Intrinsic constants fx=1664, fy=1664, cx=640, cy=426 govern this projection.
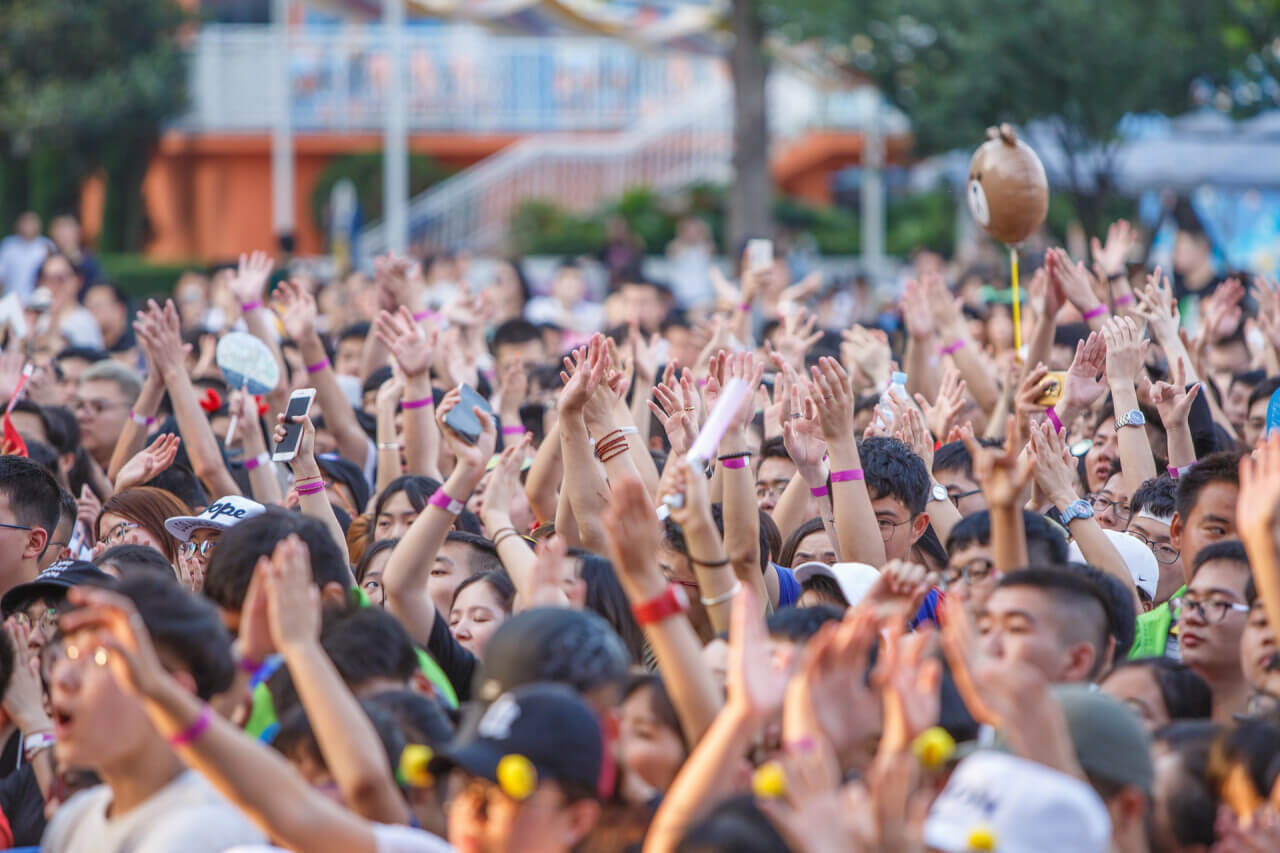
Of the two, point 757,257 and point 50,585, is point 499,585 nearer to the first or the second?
point 50,585

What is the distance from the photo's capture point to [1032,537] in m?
4.52

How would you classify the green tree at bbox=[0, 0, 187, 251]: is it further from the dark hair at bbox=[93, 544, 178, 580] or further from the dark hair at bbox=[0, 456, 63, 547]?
the dark hair at bbox=[93, 544, 178, 580]

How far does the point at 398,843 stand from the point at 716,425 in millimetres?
1354

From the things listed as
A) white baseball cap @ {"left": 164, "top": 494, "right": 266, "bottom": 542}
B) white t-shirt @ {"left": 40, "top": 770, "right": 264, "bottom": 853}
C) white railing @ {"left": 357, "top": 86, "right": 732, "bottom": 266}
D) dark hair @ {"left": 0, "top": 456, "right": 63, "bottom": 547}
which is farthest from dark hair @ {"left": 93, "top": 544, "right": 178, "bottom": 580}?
white railing @ {"left": 357, "top": 86, "right": 732, "bottom": 266}

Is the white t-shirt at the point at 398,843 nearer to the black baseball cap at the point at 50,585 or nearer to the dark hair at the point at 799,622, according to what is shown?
the dark hair at the point at 799,622

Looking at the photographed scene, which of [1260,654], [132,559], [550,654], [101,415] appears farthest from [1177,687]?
[101,415]

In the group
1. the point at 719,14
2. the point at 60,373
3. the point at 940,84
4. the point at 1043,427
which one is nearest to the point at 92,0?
the point at 719,14

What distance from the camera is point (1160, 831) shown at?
3418 millimetres

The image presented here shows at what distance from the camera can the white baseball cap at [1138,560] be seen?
5.23m

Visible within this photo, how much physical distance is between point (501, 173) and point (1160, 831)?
901 inches

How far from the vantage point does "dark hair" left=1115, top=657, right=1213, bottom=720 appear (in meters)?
3.92

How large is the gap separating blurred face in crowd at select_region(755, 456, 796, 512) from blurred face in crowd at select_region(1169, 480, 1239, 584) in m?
1.62

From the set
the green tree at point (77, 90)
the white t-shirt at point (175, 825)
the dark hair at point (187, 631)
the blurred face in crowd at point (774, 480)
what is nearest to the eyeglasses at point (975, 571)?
the blurred face in crowd at point (774, 480)

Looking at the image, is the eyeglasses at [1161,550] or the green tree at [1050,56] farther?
the green tree at [1050,56]
